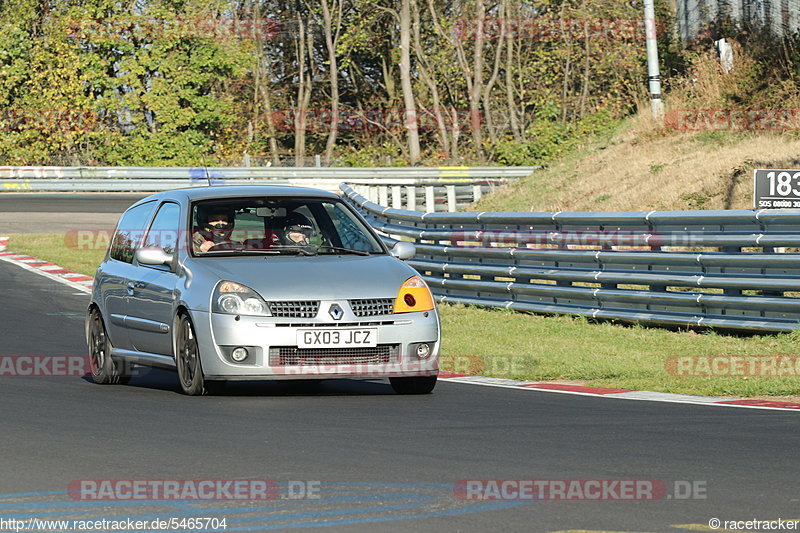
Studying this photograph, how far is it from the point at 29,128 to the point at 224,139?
878 cm

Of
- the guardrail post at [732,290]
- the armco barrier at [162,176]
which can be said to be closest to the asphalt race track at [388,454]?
the guardrail post at [732,290]

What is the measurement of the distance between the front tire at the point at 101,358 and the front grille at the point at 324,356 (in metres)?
2.18

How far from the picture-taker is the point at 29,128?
5647cm

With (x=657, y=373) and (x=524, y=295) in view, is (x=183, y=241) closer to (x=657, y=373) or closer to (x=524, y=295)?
(x=657, y=373)

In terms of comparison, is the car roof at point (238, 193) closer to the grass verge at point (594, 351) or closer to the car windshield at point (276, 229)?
the car windshield at point (276, 229)

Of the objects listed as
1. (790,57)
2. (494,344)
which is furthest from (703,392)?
(790,57)

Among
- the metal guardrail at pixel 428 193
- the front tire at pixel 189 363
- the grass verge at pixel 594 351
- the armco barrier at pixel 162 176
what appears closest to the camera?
the front tire at pixel 189 363

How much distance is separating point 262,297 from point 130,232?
2457 mm

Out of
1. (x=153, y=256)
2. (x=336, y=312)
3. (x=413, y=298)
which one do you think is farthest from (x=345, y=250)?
(x=153, y=256)

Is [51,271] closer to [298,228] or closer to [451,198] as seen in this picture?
[451,198]

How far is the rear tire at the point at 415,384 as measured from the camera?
1060 centimetres

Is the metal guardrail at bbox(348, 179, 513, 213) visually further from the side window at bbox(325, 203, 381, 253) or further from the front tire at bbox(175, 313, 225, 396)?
the front tire at bbox(175, 313, 225, 396)

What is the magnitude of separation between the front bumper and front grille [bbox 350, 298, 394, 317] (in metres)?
Result: 0.04

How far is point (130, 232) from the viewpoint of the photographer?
12.0 metres
